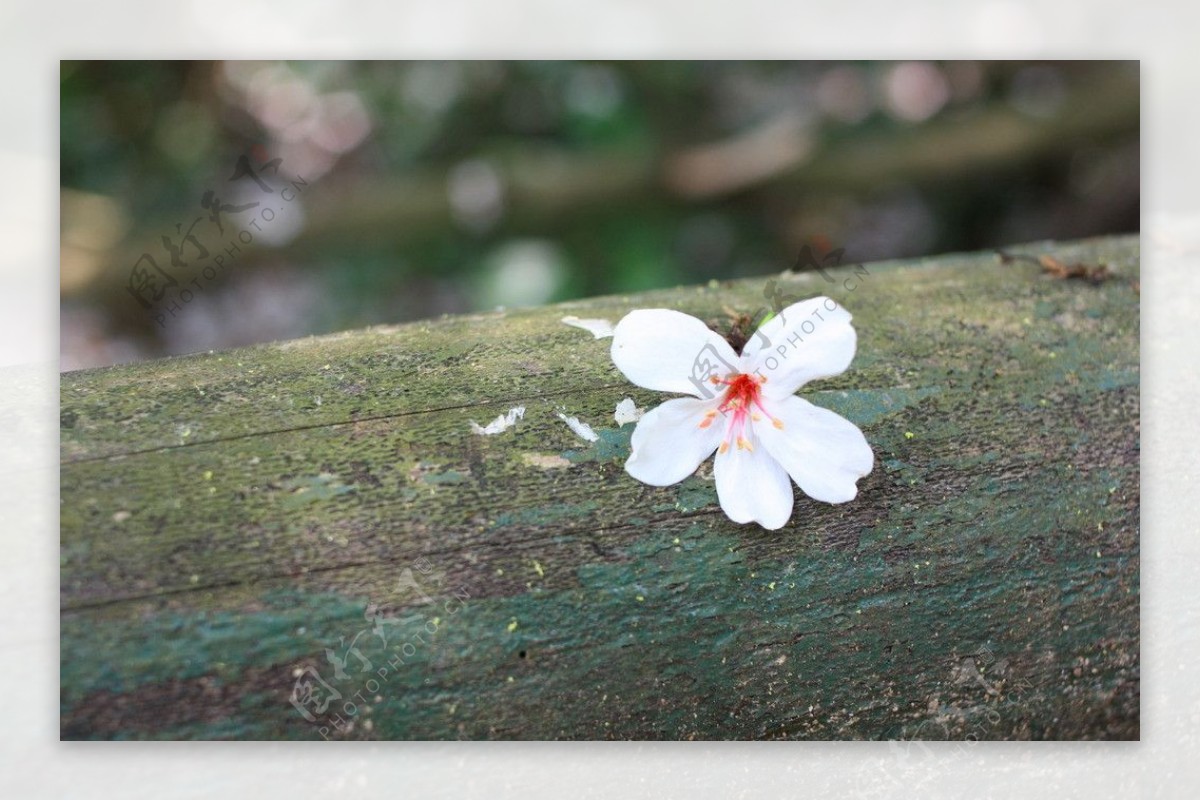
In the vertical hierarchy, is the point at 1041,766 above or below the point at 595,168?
below

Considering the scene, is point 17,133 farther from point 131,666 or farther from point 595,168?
point 595,168

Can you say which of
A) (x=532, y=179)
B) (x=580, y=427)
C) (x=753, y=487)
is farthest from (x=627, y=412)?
(x=532, y=179)

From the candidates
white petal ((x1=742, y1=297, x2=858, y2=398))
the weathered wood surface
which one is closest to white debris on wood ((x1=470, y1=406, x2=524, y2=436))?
the weathered wood surface

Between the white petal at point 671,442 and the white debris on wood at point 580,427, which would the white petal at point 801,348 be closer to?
the white petal at point 671,442

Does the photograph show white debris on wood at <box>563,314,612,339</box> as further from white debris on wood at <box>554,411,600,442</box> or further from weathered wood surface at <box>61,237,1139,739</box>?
white debris on wood at <box>554,411,600,442</box>

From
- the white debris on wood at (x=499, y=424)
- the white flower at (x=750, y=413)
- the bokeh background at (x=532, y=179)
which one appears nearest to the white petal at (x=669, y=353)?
the white flower at (x=750, y=413)

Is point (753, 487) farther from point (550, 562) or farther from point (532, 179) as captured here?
point (532, 179)

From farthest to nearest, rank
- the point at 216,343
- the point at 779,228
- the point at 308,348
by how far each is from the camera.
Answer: the point at 779,228, the point at 216,343, the point at 308,348

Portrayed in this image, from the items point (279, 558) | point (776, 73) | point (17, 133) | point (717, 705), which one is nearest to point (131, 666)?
point (279, 558)
